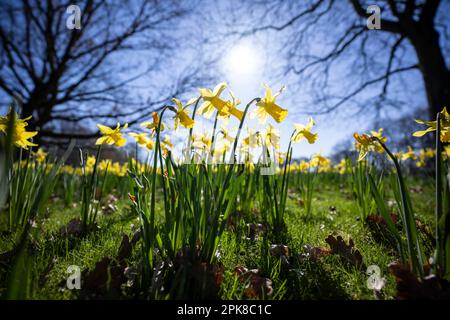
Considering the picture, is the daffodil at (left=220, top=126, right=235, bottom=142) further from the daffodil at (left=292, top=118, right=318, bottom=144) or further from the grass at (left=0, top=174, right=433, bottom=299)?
the grass at (left=0, top=174, right=433, bottom=299)

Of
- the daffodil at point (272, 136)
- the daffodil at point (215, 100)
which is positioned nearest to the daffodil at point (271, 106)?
the daffodil at point (215, 100)

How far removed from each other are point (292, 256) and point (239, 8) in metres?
8.77

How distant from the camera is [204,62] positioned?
7.50 m

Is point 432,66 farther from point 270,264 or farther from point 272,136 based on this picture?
point 270,264

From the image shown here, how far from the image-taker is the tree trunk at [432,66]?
220 inches

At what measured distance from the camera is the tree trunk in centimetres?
559

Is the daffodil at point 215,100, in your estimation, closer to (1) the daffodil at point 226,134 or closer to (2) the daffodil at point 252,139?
(1) the daffodil at point 226,134

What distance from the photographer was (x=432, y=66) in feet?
19.6

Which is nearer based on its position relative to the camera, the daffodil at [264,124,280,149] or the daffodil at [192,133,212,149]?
the daffodil at [192,133,212,149]

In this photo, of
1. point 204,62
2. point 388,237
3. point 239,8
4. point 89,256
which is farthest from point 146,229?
point 239,8
